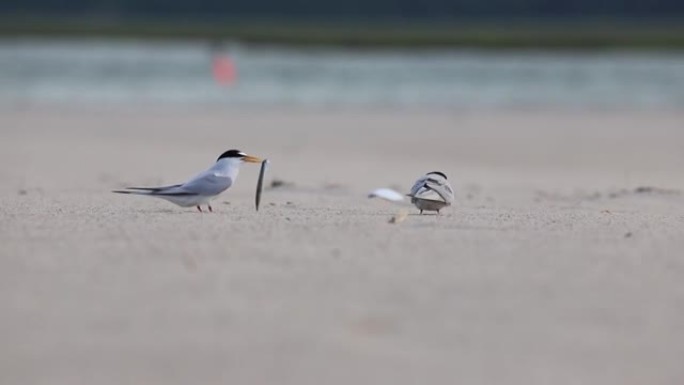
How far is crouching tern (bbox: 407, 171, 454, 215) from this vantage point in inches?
246

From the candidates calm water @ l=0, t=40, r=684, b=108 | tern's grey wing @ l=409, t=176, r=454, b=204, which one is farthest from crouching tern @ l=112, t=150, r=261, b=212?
calm water @ l=0, t=40, r=684, b=108

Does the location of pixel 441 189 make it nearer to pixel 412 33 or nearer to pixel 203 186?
pixel 203 186

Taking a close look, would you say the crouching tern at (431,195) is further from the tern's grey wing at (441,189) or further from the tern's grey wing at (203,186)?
the tern's grey wing at (203,186)

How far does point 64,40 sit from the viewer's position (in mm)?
49406

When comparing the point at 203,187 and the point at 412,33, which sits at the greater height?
the point at 412,33

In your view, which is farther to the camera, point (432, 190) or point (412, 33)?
point (412, 33)

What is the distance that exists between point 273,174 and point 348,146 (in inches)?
140

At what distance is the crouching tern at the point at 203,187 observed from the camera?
616 cm

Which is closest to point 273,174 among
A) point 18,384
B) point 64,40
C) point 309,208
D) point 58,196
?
point 58,196

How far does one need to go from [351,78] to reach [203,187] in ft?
72.0

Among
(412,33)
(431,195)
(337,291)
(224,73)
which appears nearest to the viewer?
(337,291)

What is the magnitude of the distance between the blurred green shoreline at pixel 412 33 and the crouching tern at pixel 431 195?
3776 cm

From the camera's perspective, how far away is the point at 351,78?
2797 cm

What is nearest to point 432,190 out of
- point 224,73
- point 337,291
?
point 337,291
